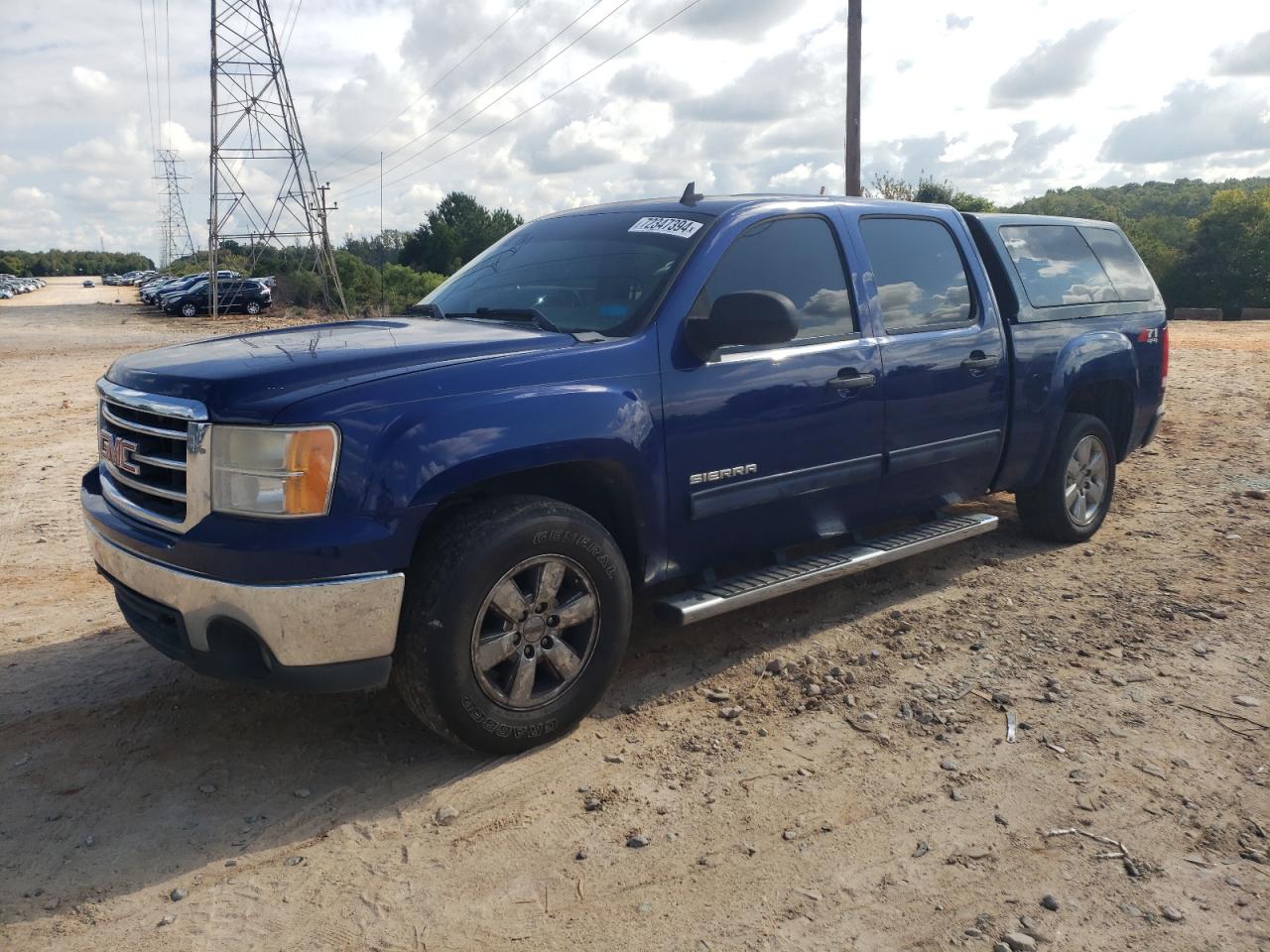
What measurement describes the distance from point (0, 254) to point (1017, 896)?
178150 millimetres

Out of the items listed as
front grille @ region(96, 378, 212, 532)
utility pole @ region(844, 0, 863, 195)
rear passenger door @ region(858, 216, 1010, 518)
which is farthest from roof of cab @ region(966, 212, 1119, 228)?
utility pole @ region(844, 0, 863, 195)

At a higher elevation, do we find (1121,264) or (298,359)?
(1121,264)

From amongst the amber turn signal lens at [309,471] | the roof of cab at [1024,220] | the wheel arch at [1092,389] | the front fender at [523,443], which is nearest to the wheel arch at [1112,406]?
the wheel arch at [1092,389]

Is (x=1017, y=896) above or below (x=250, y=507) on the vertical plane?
below

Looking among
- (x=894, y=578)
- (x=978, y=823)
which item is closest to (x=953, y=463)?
(x=894, y=578)

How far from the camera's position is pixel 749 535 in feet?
14.0

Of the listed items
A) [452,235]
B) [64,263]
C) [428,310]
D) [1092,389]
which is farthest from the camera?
[64,263]

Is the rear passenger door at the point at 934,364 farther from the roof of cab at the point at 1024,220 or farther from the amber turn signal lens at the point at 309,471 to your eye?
the amber turn signal lens at the point at 309,471

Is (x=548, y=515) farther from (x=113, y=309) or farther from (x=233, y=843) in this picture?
(x=113, y=309)

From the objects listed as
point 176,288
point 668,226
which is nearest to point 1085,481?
point 668,226

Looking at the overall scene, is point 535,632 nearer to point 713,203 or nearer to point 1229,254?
point 713,203

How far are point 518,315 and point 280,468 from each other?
4.74ft

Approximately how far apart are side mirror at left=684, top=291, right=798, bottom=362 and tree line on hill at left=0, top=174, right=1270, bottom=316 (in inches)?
210

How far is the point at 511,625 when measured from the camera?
3.48m
